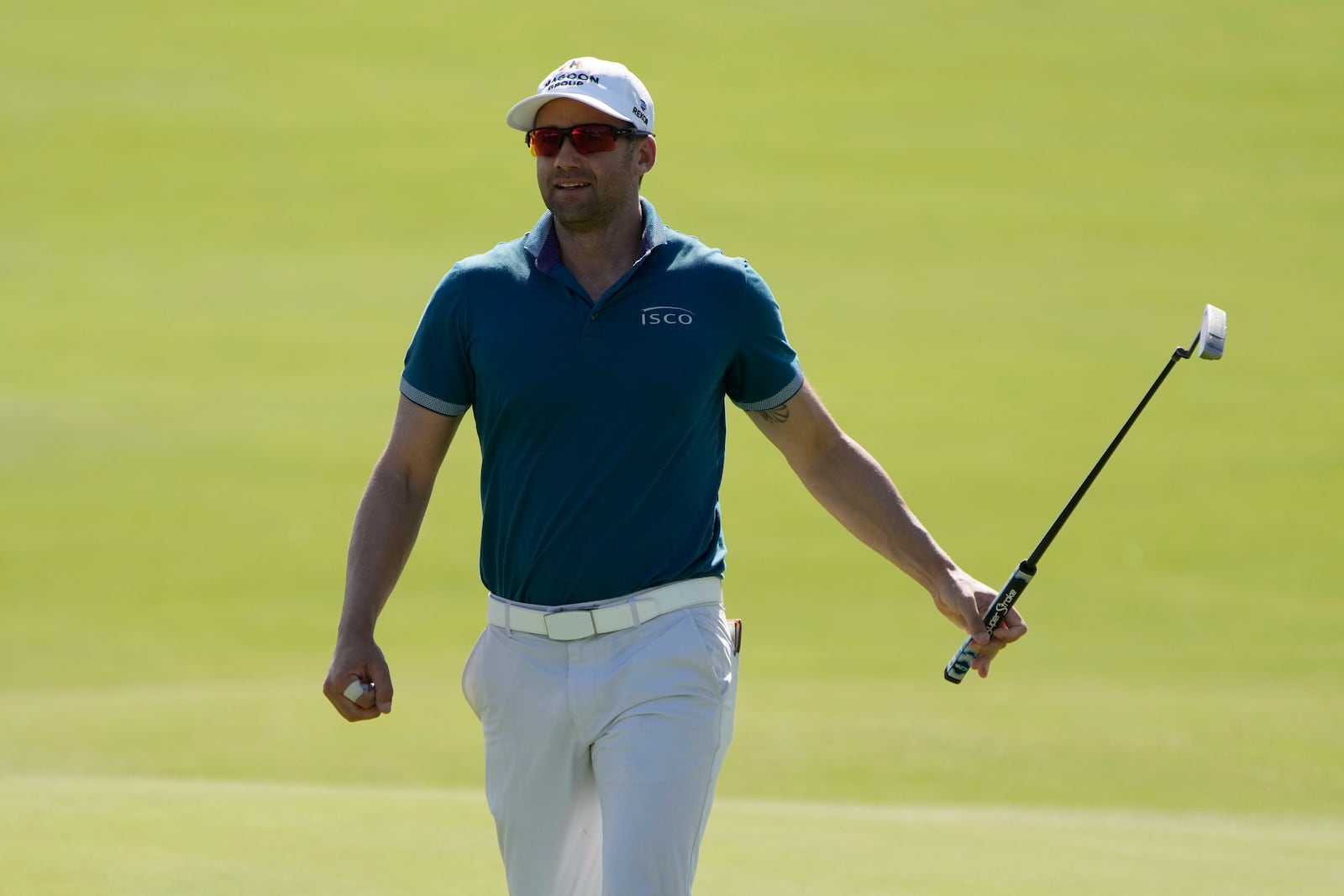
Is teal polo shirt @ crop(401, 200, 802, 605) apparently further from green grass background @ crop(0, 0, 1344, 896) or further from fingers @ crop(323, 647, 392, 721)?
green grass background @ crop(0, 0, 1344, 896)

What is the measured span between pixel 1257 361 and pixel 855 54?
4.66 meters

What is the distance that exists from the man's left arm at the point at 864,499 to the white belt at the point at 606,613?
39cm

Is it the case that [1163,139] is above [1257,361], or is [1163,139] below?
above

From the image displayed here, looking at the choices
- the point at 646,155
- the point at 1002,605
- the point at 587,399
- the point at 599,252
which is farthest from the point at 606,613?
the point at 646,155

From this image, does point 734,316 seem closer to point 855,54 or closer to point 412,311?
point 412,311

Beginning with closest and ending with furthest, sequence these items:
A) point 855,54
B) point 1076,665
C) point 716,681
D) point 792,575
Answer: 1. point 716,681
2. point 1076,665
3. point 792,575
4. point 855,54

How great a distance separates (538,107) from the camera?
358 centimetres

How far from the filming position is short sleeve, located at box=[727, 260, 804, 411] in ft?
11.8

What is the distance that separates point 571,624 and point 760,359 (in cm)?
59

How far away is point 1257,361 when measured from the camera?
12.3 m

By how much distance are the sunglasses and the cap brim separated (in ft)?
0.09

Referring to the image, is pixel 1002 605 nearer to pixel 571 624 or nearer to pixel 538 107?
pixel 571 624

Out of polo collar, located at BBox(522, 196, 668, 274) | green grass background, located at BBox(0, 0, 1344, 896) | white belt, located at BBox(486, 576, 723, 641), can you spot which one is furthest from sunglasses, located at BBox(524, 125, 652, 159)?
green grass background, located at BBox(0, 0, 1344, 896)

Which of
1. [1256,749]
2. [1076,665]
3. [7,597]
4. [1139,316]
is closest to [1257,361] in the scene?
[1139,316]
